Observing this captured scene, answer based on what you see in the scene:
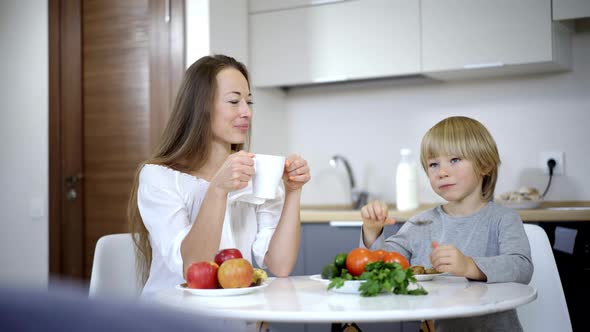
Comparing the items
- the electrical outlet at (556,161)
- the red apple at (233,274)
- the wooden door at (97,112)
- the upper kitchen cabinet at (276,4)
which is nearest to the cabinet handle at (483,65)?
the electrical outlet at (556,161)

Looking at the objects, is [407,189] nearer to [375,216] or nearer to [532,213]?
[532,213]

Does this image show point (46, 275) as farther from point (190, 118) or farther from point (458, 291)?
point (458, 291)

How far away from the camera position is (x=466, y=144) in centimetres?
187

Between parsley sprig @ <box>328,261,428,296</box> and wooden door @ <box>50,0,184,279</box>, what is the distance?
2294mm

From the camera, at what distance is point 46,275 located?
3.66 m

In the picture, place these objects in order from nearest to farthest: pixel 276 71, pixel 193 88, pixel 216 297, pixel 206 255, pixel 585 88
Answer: pixel 216 297 < pixel 206 255 < pixel 193 88 < pixel 585 88 < pixel 276 71

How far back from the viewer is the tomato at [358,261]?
1349 mm

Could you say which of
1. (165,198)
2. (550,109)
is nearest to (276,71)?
(550,109)

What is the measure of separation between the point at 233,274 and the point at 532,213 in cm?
172

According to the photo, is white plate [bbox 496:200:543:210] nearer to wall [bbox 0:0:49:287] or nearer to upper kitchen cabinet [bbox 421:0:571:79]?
upper kitchen cabinet [bbox 421:0:571:79]

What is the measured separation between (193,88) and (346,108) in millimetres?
1818

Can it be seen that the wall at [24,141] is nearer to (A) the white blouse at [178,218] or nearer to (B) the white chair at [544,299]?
(A) the white blouse at [178,218]

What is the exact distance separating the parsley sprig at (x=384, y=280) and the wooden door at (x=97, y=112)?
229cm

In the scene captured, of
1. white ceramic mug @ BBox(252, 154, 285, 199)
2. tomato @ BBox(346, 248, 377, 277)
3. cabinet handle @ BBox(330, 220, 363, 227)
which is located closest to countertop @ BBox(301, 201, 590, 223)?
cabinet handle @ BBox(330, 220, 363, 227)
